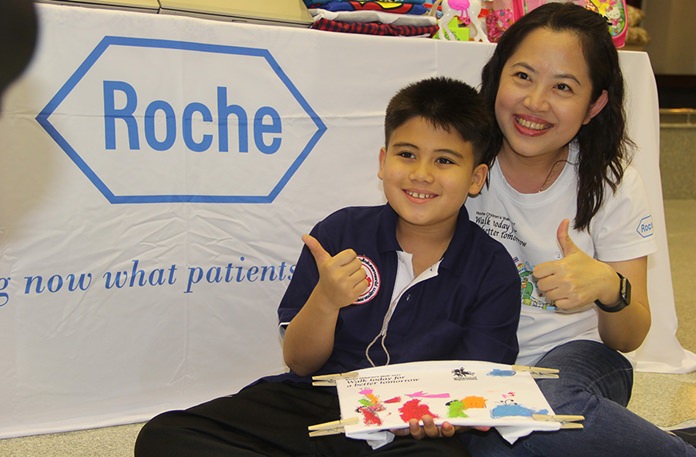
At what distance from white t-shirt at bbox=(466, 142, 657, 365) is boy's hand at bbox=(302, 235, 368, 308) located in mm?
367

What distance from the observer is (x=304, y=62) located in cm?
145

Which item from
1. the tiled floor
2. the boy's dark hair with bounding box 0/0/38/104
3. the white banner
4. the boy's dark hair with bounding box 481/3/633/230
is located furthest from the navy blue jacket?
the boy's dark hair with bounding box 0/0/38/104

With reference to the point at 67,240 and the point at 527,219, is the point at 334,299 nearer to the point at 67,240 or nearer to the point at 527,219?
the point at 527,219

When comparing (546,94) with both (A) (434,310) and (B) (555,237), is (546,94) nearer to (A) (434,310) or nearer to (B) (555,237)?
(B) (555,237)

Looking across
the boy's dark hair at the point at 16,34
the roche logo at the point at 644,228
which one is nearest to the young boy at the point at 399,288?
the roche logo at the point at 644,228

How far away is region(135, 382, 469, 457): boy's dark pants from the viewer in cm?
95

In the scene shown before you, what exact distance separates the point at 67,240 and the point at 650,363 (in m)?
1.45

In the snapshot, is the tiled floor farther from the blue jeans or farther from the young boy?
the blue jeans

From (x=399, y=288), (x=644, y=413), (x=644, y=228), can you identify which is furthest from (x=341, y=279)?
(x=644, y=413)

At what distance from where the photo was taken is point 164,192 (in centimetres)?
136

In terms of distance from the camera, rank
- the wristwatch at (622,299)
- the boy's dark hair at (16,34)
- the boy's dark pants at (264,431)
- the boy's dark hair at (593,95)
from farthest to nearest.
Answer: the boy's dark hair at (593,95)
the wristwatch at (622,299)
the boy's dark pants at (264,431)
the boy's dark hair at (16,34)

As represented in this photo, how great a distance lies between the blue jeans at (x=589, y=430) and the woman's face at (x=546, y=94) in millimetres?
383

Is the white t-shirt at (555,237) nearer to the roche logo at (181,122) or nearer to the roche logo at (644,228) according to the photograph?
the roche logo at (644,228)

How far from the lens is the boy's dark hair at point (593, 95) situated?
1.21 meters
